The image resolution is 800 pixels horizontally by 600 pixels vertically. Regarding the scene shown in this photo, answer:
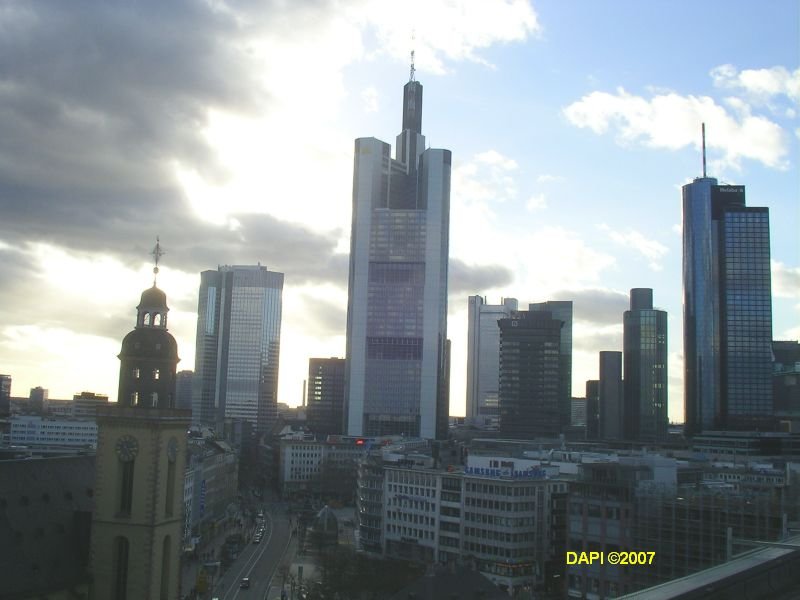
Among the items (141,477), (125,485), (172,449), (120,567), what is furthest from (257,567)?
(141,477)

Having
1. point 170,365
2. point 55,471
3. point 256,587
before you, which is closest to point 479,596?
point 170,365

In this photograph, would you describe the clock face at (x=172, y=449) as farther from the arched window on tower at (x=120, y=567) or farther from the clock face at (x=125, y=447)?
the arched window on tower at (x=120, y=567)

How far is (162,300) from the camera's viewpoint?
58.3 metres

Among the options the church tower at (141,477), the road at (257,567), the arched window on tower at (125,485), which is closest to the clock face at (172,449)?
Result: the church tower at (141,477)

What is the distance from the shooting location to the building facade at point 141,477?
175 feet

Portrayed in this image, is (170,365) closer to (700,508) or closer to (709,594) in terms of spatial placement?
(709,594)

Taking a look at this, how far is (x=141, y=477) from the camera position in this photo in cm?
5406

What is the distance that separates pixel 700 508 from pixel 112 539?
56928 millimetres

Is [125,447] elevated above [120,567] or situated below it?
above

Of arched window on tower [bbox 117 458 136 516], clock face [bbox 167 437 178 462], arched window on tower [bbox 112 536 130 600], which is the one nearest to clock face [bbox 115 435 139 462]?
arched window on tower [bbox 117 458 136 516]

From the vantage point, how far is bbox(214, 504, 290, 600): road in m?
94.5

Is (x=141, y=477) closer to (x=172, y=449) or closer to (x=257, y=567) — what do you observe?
(x=172, y=449)

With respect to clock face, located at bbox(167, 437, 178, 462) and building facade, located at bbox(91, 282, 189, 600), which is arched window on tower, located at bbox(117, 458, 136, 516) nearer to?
building facade, located at bbox(91, 282, 189, 600)

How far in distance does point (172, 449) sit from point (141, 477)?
302 cm
